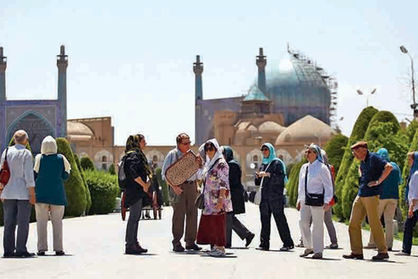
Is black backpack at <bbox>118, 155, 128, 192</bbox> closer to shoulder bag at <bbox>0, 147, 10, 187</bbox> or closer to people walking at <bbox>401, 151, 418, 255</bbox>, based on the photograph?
shoulder bag at <bbox>0, 147, 10, 187</bbox>

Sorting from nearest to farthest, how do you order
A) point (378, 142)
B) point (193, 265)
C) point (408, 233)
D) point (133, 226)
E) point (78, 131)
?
point (193, 265)
point (133, 226)
point (408, 233)
point (378, 142)
point (78, 131)

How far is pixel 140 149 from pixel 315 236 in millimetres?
2075

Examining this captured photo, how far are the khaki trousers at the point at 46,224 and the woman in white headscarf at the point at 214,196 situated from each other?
147 cm

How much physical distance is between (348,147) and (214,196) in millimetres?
9918

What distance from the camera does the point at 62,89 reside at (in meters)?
66.0

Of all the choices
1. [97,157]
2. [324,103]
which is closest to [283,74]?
[324,103]

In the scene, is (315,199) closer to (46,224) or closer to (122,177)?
(122,177)

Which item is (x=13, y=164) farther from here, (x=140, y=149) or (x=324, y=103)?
(x=324, y=103)

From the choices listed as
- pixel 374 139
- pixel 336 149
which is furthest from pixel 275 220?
pixel 336 149

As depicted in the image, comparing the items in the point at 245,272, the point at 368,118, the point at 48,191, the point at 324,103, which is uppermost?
the point at 324,103

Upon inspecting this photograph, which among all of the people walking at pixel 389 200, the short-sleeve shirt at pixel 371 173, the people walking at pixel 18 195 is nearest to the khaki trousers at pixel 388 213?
the people walking at pixel 389 200

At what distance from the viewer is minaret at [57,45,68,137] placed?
2564 inches

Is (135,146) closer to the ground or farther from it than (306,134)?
closer to the ground

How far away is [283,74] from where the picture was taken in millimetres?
84875
